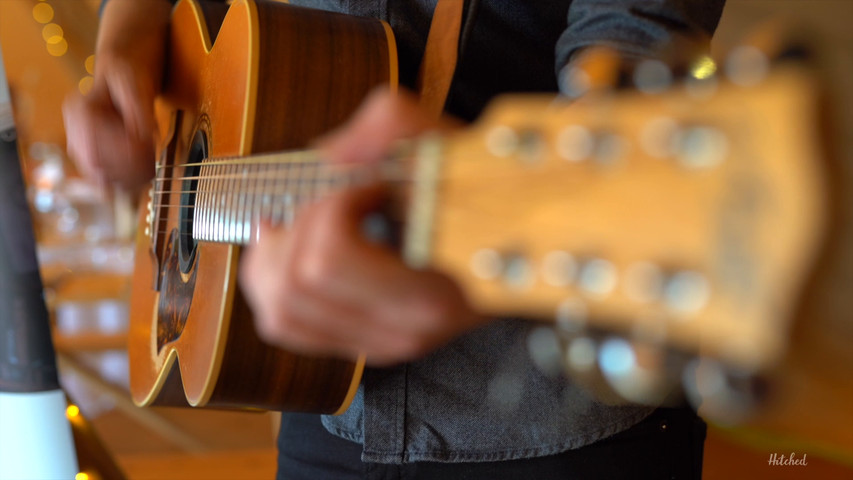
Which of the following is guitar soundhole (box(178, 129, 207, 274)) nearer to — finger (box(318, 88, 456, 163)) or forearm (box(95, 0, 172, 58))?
forearm (box(95, 0, 172, 58))

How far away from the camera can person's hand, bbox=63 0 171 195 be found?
0.89 meters

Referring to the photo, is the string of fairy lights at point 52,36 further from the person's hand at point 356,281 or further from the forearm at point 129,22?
the person's hand at point 356,281

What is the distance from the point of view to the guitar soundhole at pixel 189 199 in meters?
0.80

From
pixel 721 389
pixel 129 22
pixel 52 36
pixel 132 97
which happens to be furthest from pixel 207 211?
pixel 52 36

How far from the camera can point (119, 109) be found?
0.94 m

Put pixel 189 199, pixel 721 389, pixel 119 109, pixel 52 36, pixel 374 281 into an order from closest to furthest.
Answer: pixel 721 389
pixel 374 281
pixel 189 199
pixel 119 109
pixel 52 36

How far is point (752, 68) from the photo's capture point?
0.83ft

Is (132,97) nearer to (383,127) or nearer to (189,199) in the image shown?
(189,199)

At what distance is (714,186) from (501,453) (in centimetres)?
42

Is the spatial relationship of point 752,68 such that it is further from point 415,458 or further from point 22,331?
point 22,331

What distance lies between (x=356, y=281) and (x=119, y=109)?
28.0 inches

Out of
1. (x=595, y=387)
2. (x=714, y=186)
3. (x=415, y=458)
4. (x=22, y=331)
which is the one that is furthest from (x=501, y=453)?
(x=22, y=331)

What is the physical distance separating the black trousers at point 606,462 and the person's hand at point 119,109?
0.50 meters

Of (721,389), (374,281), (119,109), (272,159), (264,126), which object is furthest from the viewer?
(119,109)
